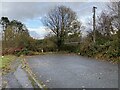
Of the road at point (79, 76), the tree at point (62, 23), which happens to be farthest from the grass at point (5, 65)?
the tree at point (62, 23)

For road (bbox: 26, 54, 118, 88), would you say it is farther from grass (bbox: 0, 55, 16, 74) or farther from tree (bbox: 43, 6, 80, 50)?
tree (bbox: 43, 6, 80, 50)

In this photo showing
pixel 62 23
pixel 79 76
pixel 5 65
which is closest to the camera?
pixel 79 76

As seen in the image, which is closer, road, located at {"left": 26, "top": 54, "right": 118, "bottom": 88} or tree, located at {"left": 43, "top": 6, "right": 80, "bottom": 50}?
road, located at {"left": 26, "top": 54, "right": 118, "bottom": 88}

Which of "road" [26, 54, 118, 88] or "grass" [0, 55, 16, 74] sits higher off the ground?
"road" [26, 54, 118, 88]

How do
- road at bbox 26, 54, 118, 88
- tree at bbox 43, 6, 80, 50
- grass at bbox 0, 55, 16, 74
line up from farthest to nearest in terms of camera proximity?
1. tree at bbox 43, 6, 80, 50
2. grass at bbox 0, 55, 16, 74
3. road at bbox 26, 54, 118, 88

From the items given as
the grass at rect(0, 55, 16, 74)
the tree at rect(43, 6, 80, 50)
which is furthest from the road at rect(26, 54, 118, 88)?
the tree at rect(43, 6, 80, 50)

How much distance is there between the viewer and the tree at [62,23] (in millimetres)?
55156

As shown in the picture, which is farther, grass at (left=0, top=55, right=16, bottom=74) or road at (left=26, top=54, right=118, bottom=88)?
grass at (left=0, top=55, right=16, bottom=74)

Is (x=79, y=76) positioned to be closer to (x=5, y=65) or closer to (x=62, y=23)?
(x=5, y=65)

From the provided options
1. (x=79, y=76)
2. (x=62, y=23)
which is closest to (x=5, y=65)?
(x=79, y=76)

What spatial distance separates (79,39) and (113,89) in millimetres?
45784

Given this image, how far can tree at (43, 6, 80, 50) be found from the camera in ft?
181

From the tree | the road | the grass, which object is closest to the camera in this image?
the road

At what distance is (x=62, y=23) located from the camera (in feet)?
183
